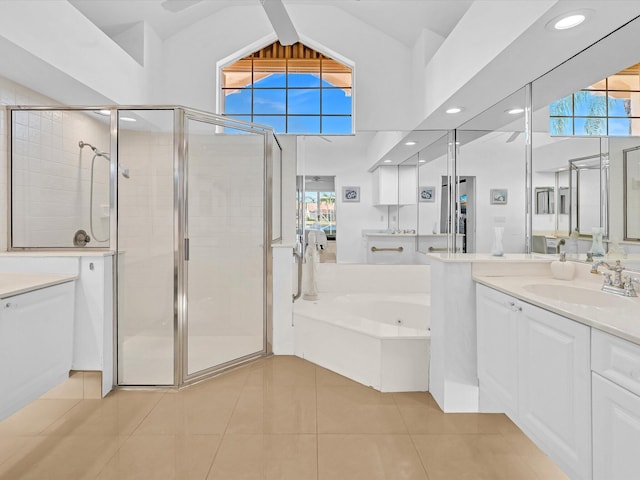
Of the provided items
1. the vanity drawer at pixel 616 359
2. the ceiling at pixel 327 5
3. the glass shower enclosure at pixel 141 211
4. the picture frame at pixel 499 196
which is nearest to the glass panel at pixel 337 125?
the ceiling at pixel 327 5

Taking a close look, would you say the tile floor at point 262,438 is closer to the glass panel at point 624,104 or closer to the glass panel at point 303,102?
the glass panel at point 624,104

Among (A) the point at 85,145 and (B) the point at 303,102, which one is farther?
(B) the point at 303,102

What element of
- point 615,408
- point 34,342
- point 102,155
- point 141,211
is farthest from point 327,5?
point 615,408

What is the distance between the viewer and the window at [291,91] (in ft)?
12.8

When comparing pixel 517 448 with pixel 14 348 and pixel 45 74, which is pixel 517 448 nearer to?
pixel 14 348

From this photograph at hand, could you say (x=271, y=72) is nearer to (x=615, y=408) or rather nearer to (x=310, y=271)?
(x=310, y=271)

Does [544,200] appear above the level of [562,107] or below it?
below

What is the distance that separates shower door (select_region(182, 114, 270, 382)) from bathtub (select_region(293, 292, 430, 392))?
44cm

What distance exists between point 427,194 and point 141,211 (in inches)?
104

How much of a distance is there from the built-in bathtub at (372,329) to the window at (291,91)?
1.58m

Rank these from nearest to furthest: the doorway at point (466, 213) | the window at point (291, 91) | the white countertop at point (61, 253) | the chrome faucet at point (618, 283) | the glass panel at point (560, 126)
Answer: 1. the chrome faucet at point (618, 283)
2. the glass panel at point (560, 126)
3. the white countertop at point (61, 253)
4. the doorway at point (466, 213)
5. the window at point (291, 91)

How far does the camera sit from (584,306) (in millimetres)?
1383

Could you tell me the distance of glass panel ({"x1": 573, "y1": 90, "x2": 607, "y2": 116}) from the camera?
1998 mm

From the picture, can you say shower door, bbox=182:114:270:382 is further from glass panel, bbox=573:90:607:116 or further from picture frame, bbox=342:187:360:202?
glass panel, bbox=573:90:607:116
